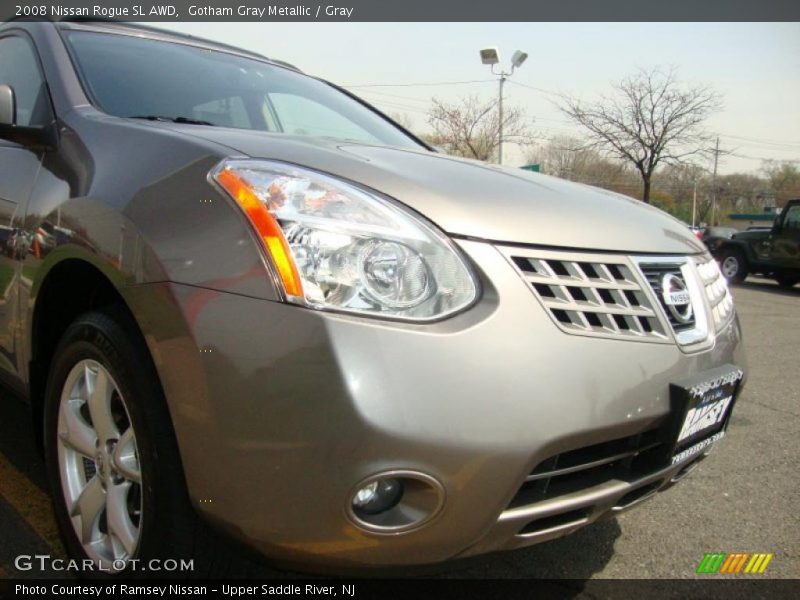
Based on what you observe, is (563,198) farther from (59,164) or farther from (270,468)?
(59,164)

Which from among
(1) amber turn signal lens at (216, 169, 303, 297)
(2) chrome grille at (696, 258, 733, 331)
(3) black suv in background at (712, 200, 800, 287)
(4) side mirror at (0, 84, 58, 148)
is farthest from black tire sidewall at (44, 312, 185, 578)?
(3) black suv in background at (712, 200, 800, 287)

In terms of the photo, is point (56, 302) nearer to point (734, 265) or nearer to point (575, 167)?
point (734, 265)

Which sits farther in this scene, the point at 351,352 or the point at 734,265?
the point at 734,265

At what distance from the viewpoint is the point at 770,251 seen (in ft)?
41.3

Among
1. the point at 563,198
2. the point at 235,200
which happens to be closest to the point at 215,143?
the point at 235,200

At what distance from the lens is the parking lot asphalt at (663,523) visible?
1966 millimetres

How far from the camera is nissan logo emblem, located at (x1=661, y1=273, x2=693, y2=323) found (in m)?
1.57

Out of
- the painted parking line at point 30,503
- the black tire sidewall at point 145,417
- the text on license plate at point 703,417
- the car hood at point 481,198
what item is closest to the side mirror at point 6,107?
the car hood at point 481,198

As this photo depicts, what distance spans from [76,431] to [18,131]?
3.13ft

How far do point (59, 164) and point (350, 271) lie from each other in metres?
1.12

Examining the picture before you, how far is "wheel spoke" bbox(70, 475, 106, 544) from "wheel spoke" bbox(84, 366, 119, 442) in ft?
0.48

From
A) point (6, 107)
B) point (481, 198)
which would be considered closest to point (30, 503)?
point (6, 107)

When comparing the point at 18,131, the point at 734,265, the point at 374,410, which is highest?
the point at 18,131

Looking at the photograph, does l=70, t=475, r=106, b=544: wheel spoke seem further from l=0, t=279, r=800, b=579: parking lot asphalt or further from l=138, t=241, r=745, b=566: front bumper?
l=138, t=241, r=745, b=566: front bumper
